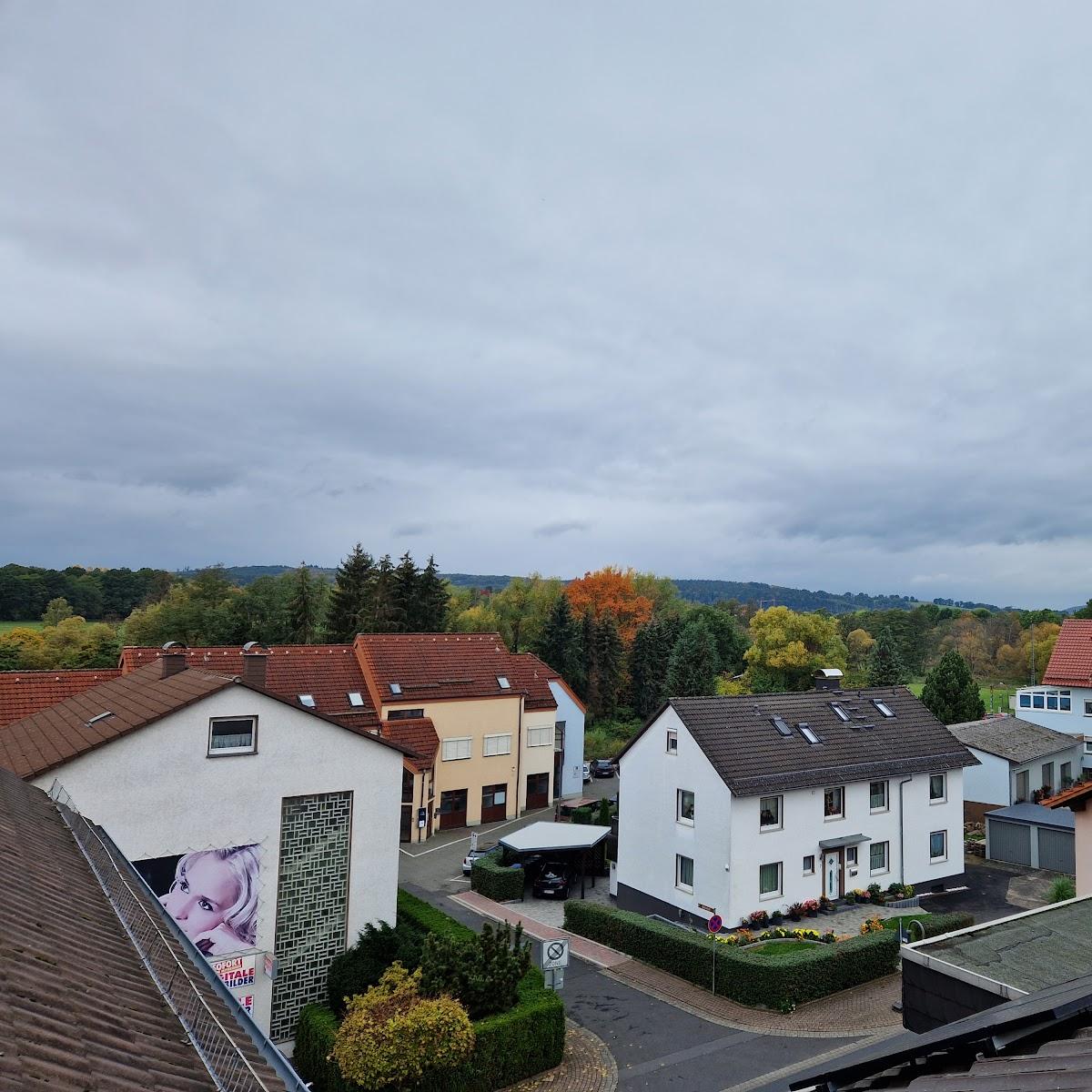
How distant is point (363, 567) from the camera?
61.7 m

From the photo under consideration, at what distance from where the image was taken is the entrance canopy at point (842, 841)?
86.0 feet

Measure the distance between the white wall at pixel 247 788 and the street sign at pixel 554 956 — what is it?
4007 mm

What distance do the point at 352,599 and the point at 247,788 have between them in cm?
4412

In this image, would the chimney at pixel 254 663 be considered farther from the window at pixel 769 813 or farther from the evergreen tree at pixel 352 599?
the evergreen tree at pixel 352 599

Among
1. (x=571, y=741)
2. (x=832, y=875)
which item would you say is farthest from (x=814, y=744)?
(x=571, y=741)

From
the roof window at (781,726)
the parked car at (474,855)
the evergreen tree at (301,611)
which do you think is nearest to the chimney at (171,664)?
the parked car at (474,855)

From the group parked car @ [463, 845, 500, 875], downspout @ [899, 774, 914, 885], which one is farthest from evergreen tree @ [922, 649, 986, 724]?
parked car @ [463, 845, 500, 875]

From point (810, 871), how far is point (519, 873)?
417 inches

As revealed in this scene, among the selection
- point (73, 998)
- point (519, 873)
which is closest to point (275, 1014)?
point (519, 873)

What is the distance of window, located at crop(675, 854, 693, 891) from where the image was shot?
2558 cm

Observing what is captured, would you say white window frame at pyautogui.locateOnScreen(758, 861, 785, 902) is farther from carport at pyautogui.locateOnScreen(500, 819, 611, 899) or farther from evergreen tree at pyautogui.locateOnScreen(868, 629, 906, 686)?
evergreen tree at pyautogui.locateOnScreen(868, 629, 906, 686)

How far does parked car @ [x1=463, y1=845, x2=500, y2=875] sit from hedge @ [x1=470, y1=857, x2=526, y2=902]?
106 cm

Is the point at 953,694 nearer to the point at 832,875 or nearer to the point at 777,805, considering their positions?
the point at 832,875

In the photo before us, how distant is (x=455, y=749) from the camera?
130 ft
